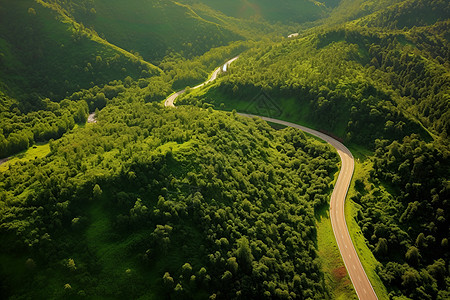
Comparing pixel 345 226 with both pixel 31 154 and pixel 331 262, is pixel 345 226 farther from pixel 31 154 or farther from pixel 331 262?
pixel 31 154

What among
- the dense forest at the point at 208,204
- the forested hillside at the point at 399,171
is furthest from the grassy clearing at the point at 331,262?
the forested hillside at the point at 399,171

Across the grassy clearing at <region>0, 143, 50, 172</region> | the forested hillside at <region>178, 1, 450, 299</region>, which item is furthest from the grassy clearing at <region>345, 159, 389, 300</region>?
the grassy clearing at <region>0, 143, 50, 172</region>

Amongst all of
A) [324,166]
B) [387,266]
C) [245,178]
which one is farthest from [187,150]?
[387,266]

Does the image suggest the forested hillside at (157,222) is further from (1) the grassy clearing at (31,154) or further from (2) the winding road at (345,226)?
(1) the grassy clearing at (31,154)

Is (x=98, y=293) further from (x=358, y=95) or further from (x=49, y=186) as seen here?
(x=358, y=95)

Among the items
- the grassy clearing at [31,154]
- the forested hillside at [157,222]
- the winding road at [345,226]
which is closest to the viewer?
the forested hillside at [157,222]

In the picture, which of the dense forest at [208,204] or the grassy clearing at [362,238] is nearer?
the dense forest at [208,204]

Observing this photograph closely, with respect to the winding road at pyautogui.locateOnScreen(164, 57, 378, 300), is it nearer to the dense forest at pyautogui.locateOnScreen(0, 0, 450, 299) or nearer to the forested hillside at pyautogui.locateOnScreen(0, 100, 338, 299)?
the dense forest at pyautogui.locateOnScreen(0, 0, 450, 299)

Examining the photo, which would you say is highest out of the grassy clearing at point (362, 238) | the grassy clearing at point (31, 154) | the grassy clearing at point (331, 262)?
the grassy clearing at point (362, 238)
